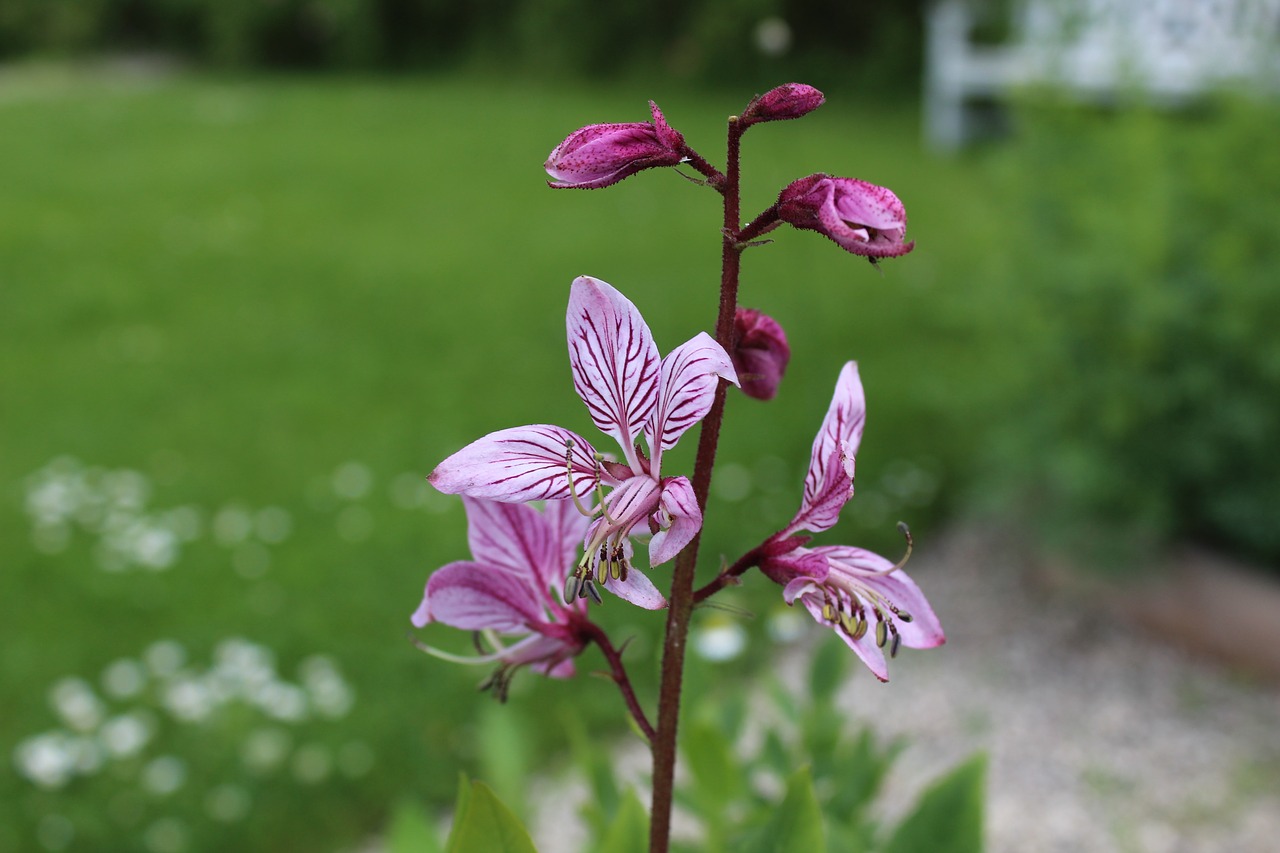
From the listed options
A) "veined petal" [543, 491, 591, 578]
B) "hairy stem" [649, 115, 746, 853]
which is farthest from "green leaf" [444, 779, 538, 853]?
"veined petal" [543, 491, 591, 578]

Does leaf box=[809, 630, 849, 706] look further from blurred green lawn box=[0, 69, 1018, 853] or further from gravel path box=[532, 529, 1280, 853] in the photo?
blurred green lawn box=[0, 69, 1018, 853]

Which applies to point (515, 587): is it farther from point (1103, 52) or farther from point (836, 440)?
point (1103, 52)

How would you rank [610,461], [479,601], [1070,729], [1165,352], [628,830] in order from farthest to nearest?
1. [1165,352]
2. [1070,729]
3. [628,830]
4. [479,601]
5. [610,461]

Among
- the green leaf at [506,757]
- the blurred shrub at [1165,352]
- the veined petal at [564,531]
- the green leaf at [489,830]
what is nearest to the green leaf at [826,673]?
the green leaf at [506,757]

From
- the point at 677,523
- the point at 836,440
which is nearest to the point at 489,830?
the point at 677,523

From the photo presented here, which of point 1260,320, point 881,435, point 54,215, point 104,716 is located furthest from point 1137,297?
point 54,215

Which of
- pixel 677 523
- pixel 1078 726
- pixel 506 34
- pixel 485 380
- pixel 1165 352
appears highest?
pixel 677 523

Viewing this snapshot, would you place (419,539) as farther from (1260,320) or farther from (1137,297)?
(1260,320)
